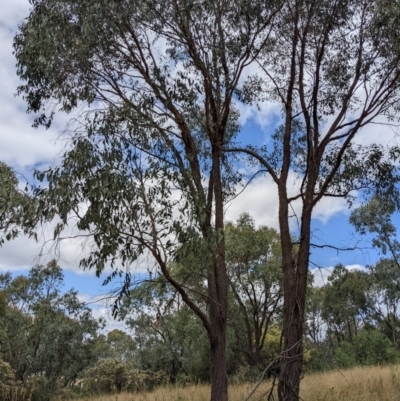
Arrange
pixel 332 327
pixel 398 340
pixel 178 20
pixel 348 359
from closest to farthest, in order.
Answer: pixel 178 20 < pixel 348 359 < pixel 398 340 < pixel 332 327

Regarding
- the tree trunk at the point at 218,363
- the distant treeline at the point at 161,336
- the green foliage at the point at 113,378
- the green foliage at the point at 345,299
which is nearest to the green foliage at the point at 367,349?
the distant treeline at the point at 161,336

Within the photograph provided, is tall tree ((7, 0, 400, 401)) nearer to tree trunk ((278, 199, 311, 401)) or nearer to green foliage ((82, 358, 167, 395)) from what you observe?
tree trunk ((278, 199, 311, 401))

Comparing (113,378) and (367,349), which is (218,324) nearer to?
(113,378)

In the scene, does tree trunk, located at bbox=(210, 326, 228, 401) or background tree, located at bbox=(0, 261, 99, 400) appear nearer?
tree trunk, located at bbox=(210, 326, 228, 401)

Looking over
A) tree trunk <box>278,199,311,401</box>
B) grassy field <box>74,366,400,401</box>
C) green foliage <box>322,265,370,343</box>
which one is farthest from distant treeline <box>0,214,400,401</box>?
tree trunk <box>278,199,311,401</box>

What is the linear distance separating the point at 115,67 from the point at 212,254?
350 centimetres

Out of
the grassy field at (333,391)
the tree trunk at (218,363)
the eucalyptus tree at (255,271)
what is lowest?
the grassy field at (333,391)

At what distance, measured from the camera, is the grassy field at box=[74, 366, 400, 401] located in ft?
23.4

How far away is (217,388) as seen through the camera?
6.13 m

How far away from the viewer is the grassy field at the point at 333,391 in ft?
23.4

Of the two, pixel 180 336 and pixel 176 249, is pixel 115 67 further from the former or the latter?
pixel 180 336

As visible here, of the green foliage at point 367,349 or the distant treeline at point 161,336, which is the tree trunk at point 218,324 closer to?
the distant treeline at point 161,336

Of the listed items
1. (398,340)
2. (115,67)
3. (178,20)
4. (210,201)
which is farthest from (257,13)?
(398,340)

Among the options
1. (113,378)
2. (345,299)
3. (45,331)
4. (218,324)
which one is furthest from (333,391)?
(345,299)
